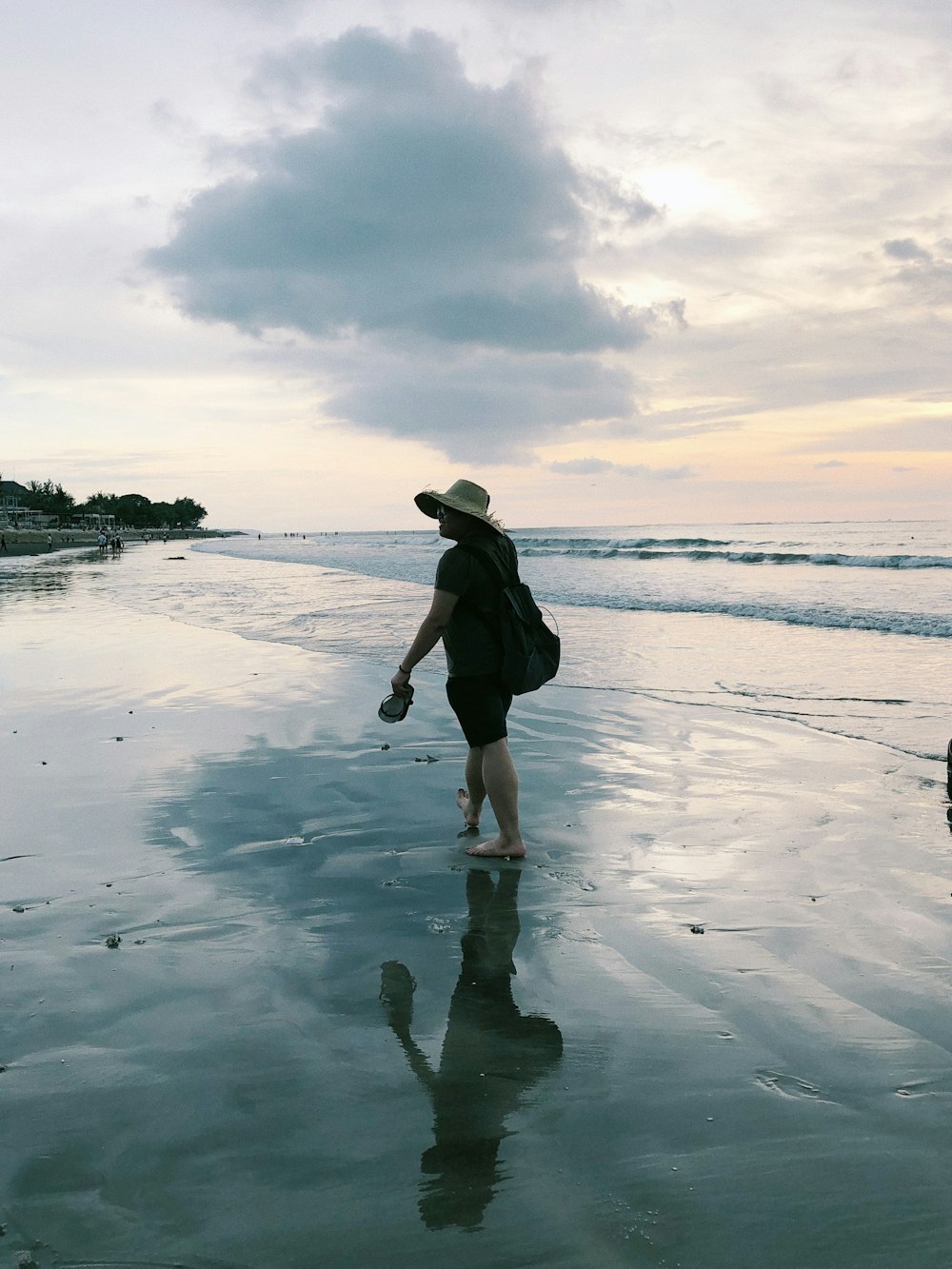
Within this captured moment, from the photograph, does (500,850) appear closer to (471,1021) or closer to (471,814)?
(471,814)

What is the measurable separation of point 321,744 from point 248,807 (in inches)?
66.3

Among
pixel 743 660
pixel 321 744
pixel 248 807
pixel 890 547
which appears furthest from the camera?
pixel 890 547

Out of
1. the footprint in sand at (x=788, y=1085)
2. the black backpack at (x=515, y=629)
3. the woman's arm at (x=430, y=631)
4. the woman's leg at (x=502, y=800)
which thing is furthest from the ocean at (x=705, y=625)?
the footprint in sand at (x=788, y=1085)

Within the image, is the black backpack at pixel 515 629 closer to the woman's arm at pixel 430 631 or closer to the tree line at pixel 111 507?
the woman's arm at pixel 430 631

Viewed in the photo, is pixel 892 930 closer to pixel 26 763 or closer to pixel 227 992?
pixel 227 992

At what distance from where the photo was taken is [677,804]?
219 inches

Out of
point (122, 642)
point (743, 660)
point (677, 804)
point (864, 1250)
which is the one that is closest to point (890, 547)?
point (743, 660)

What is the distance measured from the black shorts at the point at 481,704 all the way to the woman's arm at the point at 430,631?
231 millimetres

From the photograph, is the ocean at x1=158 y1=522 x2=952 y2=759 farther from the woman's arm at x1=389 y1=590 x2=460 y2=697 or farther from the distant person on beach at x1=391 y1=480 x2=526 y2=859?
the woman's arm at x1=389 y1=590 x2=460 y2=697

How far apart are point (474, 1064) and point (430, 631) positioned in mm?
2367

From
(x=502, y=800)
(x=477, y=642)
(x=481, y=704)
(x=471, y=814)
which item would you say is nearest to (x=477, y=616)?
(x=477, y=642)

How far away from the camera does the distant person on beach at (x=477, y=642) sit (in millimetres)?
4637

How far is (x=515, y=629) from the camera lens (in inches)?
184

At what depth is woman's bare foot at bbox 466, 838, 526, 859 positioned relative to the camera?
4633mm
